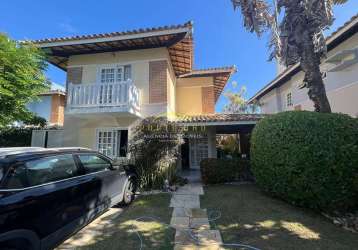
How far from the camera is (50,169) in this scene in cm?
372

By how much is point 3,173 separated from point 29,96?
7475 mm

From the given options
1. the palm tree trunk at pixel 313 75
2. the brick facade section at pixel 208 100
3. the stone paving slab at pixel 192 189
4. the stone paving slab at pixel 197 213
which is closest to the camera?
the stone paving slab at pixel 197 213

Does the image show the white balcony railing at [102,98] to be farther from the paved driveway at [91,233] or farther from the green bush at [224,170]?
the paved driveway at [91,233]

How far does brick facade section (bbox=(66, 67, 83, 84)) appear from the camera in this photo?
11.6m

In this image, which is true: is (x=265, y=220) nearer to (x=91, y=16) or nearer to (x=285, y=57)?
(x=285, y=57)

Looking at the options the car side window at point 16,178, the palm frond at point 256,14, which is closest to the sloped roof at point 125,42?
the palm frond at point 256,14

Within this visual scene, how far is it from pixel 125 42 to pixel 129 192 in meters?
7.63

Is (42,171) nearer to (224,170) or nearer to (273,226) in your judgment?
(273,226)

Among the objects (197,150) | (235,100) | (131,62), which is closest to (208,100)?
(197,150)

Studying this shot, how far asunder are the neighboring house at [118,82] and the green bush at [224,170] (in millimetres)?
1989

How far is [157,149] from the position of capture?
875 cm

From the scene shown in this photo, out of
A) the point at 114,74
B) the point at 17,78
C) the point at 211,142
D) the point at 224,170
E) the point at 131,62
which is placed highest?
the point at 131,62

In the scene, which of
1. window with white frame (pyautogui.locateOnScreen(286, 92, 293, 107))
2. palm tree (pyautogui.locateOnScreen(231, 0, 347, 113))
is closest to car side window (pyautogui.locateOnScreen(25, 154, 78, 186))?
palm tree (pyautogui.locateOnScreen(231, 0, 347, 113))

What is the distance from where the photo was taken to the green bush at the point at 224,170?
9312 millimetres
